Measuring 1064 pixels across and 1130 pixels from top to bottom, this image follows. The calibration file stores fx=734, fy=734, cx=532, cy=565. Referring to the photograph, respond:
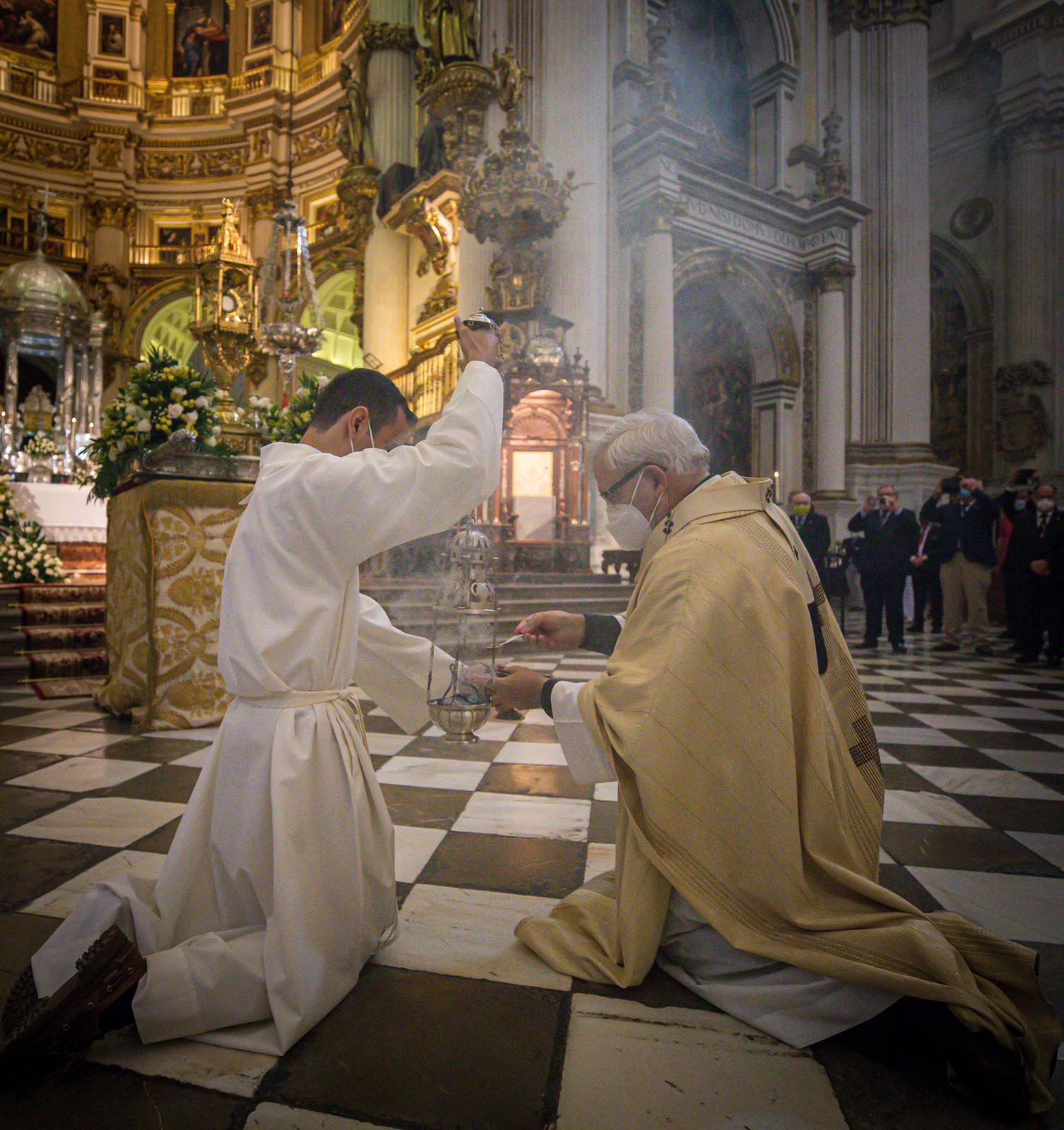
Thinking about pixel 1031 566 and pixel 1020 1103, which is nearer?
pixel 1020 1103

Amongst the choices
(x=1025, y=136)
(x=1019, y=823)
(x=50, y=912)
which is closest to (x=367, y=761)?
(x=50, y=912)

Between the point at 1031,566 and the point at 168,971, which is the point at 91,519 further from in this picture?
the point at 1031,566

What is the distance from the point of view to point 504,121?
10078 millimetres

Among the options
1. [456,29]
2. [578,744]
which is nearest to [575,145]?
[456,29]

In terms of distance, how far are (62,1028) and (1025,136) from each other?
57.8 feet

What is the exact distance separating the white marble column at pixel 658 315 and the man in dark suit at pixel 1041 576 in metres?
4.75

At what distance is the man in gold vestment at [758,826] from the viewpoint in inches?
50.8

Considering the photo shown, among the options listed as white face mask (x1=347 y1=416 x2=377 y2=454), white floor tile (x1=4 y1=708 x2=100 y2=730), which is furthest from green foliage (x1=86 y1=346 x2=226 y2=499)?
white face mask (x1=347 y1=416 x2=377 y2=454)

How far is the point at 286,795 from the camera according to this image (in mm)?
1395

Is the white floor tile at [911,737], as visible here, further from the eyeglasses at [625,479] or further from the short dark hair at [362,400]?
the short dark hair at [362,400]

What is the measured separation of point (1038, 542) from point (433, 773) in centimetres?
640

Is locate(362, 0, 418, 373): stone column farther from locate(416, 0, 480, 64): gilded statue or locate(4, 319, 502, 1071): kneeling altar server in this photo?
locate(4, 319, 502, 1071): kneeling altar server

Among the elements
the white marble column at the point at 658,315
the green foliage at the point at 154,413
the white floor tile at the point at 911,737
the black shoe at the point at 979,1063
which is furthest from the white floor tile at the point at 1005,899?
the white marble column at the point at 658,315

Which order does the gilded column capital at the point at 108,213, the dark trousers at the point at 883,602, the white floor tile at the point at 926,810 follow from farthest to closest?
1. the gilded column capital at the point at 108,213
2. the dark trousers at the point at 883,602
3. the white floor tile at the point at 926,810
